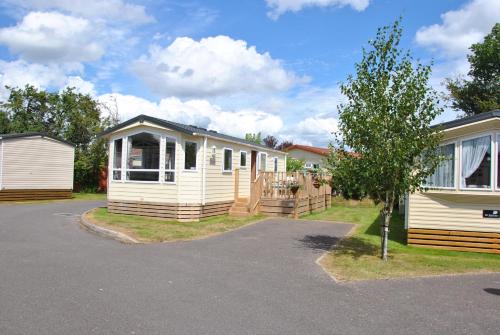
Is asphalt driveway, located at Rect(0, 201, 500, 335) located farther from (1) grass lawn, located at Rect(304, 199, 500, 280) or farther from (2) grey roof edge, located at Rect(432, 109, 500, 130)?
(2) grey roof edge, located at Rect(432, 109, 500, 130)

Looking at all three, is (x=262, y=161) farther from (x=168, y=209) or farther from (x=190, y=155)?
(x=168, y=209)

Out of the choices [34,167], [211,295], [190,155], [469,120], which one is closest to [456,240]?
[469,120]

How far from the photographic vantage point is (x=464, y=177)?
10.3 metres

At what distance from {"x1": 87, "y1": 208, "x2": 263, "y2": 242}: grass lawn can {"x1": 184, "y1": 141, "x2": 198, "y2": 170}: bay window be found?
194 centimetres

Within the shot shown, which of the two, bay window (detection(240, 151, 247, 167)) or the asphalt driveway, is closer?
the asphalt driveway

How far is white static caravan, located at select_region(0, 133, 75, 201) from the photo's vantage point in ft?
70.0

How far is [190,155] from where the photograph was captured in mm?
15305

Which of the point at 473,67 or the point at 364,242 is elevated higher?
the point at 473,67

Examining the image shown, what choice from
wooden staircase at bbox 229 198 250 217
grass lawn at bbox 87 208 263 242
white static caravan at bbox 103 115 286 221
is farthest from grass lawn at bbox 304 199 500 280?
white static caravan at bbox 103 115 286 221

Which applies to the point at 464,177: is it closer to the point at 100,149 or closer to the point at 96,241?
the point at 96,241

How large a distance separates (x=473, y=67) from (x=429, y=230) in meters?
26.9

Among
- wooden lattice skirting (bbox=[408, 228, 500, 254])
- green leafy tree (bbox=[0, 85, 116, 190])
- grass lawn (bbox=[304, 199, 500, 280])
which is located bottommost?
grass lawn (bbox=[304, 199, 500, 280])

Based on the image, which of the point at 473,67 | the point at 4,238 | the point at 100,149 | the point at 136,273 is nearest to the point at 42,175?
the point at 100,149

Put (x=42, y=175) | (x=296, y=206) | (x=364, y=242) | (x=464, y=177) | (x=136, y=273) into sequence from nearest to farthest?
(x=136, y=273) → (x=464, y=177) → (x=364, y=242) → (x=296, y=206) → (x=42, y=175)
